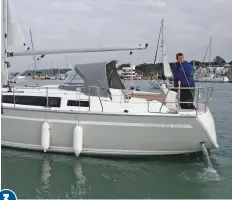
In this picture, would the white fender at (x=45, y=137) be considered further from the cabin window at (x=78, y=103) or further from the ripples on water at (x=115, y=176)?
the cabin window at (x=78, y=103)

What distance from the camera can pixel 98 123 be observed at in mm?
8555

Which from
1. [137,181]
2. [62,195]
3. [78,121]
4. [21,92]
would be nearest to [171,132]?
[137,181]

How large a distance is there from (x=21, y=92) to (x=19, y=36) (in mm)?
2059

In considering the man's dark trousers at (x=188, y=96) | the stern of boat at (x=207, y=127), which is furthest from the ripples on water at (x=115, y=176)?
the man's dark trousers at (x=188, y=96)

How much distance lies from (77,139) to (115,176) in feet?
5.20

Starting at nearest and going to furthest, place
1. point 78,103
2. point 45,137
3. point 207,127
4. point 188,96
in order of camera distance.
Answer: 1. point 207,127
2. point 45,137
3. point 78,103
4. point 188,96

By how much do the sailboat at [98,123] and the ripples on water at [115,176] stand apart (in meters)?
0.34

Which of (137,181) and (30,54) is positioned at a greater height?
(30,54)

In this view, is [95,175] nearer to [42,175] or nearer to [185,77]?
[42,175]

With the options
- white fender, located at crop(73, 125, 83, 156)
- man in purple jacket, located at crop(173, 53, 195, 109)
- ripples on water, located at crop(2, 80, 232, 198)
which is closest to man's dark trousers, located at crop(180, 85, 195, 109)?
man in purple jacket, located at crop(173, 53, 195, 109)

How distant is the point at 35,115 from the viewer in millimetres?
8922

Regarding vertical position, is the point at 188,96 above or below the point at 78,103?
above

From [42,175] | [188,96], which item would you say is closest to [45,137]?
[42,175]

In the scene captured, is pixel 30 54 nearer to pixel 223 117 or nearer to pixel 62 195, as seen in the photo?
pixel 62 195
